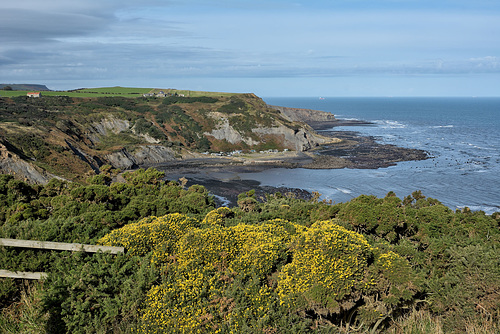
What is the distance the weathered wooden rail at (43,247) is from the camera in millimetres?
11141

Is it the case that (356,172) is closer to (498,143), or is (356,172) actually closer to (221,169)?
(221,169)

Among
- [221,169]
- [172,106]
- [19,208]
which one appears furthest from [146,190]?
[172,106]

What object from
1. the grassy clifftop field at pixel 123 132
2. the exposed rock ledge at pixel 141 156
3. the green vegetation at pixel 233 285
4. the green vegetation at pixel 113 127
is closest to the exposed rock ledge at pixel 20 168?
the grassy clifftop field at pixel 123 132

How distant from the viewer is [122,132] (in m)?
91.8

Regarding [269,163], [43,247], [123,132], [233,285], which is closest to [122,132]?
[123,132]

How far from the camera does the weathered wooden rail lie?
11.1 m

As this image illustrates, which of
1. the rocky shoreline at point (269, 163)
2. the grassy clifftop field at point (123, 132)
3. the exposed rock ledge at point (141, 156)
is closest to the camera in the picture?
the grassy clifftop field at point (123, 132)

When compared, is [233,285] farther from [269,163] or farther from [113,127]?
[113,127]

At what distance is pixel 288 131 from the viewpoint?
334 feet

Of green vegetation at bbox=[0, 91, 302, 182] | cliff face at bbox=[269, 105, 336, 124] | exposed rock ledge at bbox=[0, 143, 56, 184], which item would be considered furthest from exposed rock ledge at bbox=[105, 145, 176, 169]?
cliff face at bbox=[269, 105, 336, 124]

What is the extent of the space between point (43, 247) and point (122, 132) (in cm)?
8479

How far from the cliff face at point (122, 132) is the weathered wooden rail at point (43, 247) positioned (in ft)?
138

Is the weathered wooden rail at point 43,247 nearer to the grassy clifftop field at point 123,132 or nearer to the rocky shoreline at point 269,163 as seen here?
the rocky shoreline at point 269,163

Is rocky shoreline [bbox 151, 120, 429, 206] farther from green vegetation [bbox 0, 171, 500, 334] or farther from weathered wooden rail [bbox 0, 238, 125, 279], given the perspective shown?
weathered wooden rail [bbox 0, 238, 125, 279]
